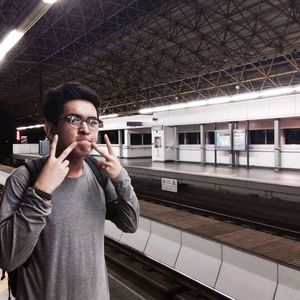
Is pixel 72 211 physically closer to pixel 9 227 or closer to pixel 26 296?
pixel 9 227

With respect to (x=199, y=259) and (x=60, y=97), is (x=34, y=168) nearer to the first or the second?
(x=60, y=97)

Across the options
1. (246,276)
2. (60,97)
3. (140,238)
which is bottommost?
(140,238)

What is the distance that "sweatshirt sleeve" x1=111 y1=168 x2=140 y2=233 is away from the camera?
150cm

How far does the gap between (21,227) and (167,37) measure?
13.9 m

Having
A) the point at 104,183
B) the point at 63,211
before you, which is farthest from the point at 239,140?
the point at 63,211

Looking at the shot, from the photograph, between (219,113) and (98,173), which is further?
(219,113)

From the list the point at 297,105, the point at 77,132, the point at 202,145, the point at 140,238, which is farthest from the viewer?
the point at 202,145

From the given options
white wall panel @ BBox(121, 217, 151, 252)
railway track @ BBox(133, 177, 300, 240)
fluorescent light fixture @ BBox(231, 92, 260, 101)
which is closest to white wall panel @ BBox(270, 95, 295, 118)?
fluorescent light fixture @ BBox(231, 92, 260, 101)

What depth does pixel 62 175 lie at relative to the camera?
1291 mm

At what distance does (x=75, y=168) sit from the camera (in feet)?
4.80

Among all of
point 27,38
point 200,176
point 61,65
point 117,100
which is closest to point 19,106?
point 117,100

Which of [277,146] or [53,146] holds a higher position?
[53,146]

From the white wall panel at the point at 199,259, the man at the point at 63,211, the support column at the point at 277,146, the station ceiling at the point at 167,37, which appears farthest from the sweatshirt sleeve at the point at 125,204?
the support column at the point at 277,146

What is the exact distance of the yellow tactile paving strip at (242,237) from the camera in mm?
6320
